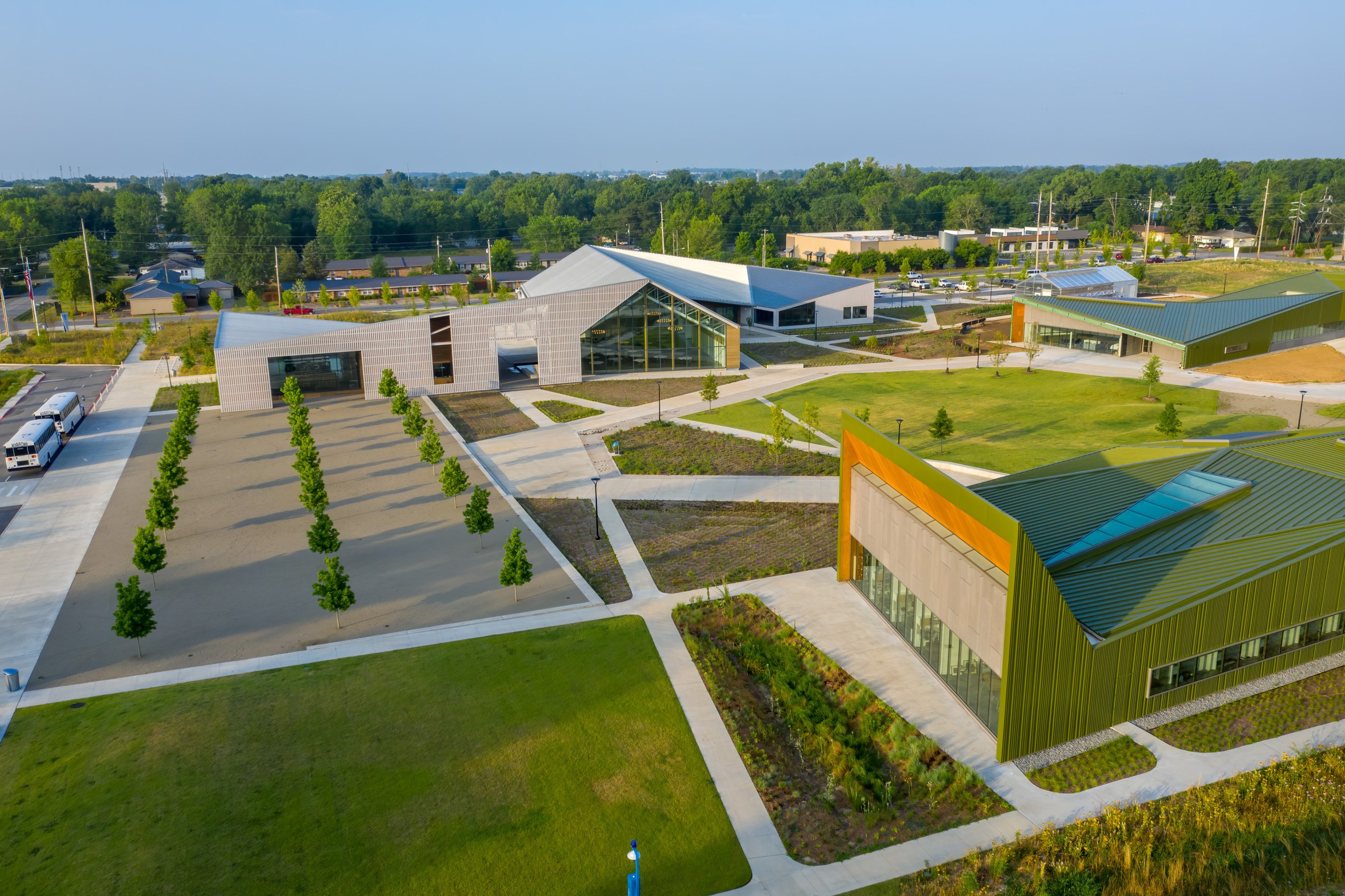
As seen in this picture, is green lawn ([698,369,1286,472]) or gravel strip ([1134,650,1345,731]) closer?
gravel strip ([1134,650,1345,731])

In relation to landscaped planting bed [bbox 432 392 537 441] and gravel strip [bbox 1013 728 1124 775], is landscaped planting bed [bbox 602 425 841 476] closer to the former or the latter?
landscaped planting bed [bbox 432 392 537 441]

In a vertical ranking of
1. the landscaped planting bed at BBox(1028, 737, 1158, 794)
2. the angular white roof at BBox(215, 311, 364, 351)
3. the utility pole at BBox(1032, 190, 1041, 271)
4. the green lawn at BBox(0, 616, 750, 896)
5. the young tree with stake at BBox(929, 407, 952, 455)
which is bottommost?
the green lawn at BBox(0, 616, 750, 896)

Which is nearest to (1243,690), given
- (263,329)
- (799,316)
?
(263,329)

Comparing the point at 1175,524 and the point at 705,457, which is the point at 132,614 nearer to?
the point at 705,457

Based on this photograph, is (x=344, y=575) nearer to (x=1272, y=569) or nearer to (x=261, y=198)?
(x=1272, y=569)

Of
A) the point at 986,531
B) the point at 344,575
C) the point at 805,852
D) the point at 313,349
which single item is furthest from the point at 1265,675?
the point at 313,349

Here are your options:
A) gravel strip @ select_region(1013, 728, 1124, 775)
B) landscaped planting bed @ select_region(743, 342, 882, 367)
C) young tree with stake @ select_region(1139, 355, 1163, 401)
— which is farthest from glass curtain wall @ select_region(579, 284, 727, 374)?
gravel strip @ select_region(1013, 728, 1124, 775)

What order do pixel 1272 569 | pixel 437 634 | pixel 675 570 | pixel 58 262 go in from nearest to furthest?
pixel 1272 569, pixel 437 634, pixel 675 570, pixel 58 262
